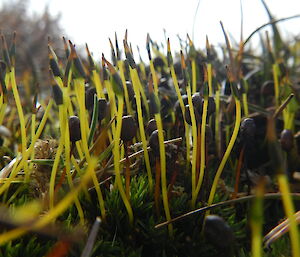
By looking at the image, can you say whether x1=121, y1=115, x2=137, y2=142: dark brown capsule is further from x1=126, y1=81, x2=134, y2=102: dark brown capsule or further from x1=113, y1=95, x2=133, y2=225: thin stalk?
x1=126, y1=81, x2=134, y2=102: dark brown capsule

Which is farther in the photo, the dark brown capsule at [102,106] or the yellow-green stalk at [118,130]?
the dark brown capsule at [102,106]

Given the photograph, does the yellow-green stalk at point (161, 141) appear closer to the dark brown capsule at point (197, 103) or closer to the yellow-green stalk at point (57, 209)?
the dark brown capsule at point (197, 103)

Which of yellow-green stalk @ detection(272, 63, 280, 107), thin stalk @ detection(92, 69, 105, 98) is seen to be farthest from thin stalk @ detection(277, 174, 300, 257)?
yellow-green stalk @ detection(272, 63, 280, 107)

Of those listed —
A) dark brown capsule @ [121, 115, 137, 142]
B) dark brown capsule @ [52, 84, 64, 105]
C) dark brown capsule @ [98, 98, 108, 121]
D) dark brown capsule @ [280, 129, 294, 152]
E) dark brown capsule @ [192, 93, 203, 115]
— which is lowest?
dark brown capsule @ [280, 129, 294, 152]

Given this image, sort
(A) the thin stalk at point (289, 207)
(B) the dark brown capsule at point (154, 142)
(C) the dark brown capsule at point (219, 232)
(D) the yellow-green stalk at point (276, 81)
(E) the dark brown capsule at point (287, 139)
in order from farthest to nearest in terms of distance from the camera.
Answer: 1. (D) the yellow-green stalk at point (276, 81)
2. (E) the dark brown capsule at point (287, 139)
3. (B) the dark brown capsule at point (154, 142)
4. (C) the dark brown capsule at point (219, 232)
5. (A) the thin stalk at point (289, 207)

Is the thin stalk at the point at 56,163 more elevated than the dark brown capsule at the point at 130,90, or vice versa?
the dark brown capsule at the point at 130,90

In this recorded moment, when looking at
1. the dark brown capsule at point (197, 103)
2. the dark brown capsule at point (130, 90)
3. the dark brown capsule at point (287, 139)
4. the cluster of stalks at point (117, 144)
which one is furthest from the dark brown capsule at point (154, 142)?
the dark brown capsule at point (287, 139)

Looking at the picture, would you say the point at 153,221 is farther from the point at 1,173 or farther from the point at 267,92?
the point at 267,92

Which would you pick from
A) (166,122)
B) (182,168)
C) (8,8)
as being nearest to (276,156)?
(182,168)

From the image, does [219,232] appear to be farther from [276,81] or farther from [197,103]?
[276,81]

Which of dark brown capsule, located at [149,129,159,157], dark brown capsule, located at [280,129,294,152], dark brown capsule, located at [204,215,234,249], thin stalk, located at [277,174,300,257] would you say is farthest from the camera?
dark brown capsule, located at [280,129,294,152]
